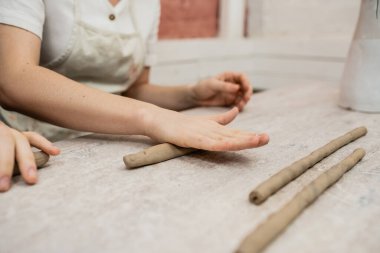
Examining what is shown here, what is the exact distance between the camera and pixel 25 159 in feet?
1.81

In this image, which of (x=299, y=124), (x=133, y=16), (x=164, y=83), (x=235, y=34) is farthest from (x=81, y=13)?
(x=235, y=34)

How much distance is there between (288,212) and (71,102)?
Answer: 1.62 feet

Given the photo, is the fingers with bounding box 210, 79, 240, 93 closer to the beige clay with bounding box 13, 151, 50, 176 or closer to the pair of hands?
the pair of hands

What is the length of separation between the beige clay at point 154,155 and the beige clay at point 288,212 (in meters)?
0.26

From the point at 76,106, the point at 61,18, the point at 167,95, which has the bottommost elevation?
the point at 167,95

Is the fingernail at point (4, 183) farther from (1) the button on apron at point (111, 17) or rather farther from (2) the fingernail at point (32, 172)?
(1) the button on apron at point (111, 17)

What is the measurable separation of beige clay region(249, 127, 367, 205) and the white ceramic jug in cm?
35

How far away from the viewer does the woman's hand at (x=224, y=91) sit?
1.09 metres

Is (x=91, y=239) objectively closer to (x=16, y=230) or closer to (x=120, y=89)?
(x=16, y=230)

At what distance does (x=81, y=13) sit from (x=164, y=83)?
2.73 feet

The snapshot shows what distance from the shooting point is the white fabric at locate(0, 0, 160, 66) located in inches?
29.8

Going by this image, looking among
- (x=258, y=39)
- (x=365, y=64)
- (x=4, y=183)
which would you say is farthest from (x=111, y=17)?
(x=258, y=39)

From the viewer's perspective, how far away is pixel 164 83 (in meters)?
1.75

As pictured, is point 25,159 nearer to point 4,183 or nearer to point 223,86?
point 4,183
